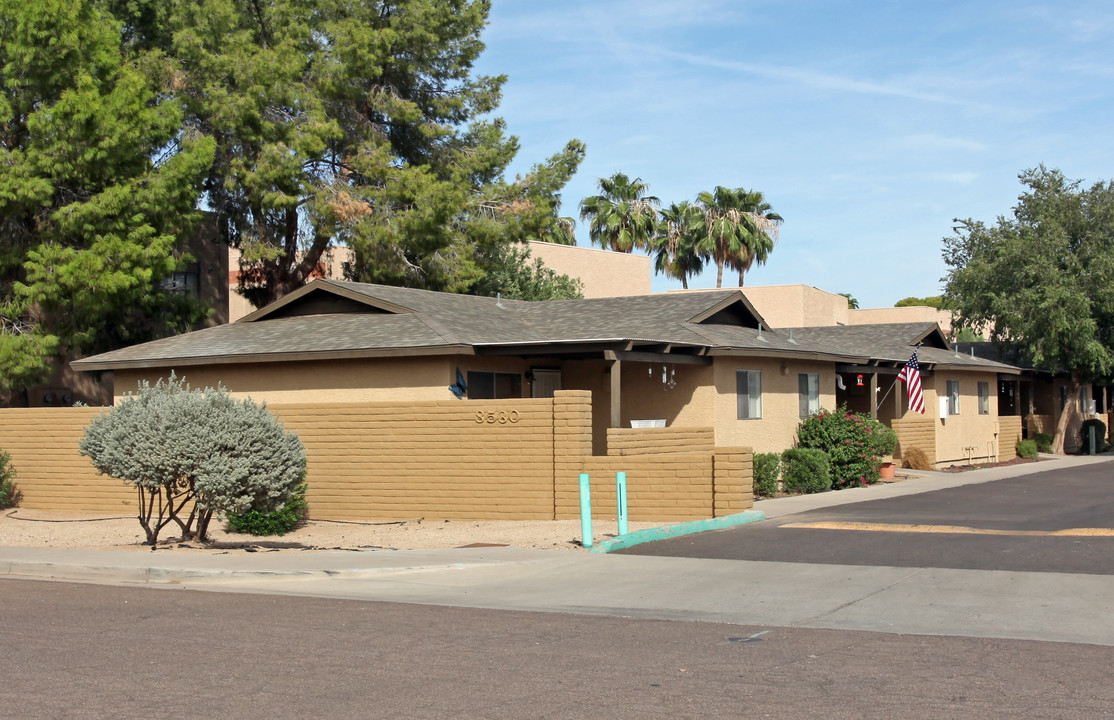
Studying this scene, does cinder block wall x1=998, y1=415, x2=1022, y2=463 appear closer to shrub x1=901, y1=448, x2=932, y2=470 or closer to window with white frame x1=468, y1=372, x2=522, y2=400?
shrub x1=901, y1=448, x2=932, y2=470

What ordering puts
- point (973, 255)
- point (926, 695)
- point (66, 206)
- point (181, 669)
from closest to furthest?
point (926, 695), point (181, 669), point (66, 206), point (973, 255)

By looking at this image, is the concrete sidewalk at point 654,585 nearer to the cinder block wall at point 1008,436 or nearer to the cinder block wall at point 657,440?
the cinder block wall at point 657,440

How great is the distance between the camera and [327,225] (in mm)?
30547

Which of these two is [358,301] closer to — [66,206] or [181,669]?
[66,206]

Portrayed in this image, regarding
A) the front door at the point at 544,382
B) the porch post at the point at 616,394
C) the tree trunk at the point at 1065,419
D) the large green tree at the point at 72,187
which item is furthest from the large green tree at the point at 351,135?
the tree trunk at the point at 1065,419

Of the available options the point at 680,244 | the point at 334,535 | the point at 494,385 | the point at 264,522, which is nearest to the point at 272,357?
the point at 494,385

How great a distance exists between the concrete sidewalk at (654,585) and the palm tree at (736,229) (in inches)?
1716

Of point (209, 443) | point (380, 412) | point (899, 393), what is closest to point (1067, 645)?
point (209, 443)

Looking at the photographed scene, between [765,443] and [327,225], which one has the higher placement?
[327,225]

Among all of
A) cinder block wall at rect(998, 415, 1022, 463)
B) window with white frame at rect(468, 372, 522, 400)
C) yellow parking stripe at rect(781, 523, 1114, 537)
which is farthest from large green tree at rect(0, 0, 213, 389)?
cinder block wall at rect(998, 415, 1022, 463)

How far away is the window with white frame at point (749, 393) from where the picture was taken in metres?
23.8

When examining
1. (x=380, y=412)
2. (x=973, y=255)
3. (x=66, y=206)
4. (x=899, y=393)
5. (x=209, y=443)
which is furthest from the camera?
(x=973, y=255)

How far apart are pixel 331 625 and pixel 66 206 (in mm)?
19059

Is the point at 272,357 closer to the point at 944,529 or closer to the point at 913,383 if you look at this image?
the point at 944,529
